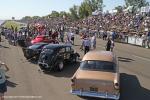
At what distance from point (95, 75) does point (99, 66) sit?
1003mm

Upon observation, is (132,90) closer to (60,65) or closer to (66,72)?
(66,72)

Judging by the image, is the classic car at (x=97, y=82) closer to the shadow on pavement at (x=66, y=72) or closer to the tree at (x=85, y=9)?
the shadow on pavement at (x=66, y=72)

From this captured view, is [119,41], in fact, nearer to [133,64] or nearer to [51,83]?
[133,64]

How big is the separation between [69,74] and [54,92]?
163 inches

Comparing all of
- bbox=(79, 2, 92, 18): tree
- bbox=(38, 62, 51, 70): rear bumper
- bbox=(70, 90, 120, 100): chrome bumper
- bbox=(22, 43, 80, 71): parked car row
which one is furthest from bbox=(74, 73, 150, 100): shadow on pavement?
bbox=(79, 2, 92, 18): tree

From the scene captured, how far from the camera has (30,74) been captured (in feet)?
60.1

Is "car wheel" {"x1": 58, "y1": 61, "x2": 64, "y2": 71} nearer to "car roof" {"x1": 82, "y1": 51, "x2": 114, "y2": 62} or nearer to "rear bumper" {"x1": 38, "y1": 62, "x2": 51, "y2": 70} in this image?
"rear bumper" {"x1": 38, "y1": 62, "x2": 51, "y2": 70}

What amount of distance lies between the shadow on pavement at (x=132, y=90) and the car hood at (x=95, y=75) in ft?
3.86

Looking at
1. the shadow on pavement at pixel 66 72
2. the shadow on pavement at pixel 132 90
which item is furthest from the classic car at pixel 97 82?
the shadow on pavement at pixel 66 72

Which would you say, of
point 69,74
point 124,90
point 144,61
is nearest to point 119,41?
point 144,61

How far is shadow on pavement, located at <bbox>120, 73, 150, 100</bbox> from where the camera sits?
13711 mm

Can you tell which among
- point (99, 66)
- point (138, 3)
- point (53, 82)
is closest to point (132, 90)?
point (99, 66)

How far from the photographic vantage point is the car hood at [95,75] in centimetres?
1274

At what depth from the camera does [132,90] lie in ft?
48.6
